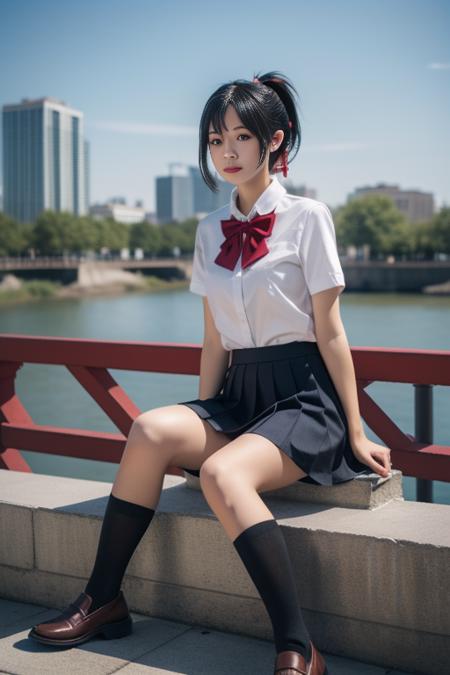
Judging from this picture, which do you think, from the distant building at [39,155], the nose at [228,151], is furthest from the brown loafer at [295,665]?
the distant building at [39,155]

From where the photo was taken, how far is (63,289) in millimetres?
61250

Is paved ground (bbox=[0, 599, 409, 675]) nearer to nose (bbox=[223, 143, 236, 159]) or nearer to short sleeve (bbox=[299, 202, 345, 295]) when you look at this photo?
short sleeve (bbox=[299, 202, 345, 295])

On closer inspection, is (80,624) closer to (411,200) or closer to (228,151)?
(228,151)

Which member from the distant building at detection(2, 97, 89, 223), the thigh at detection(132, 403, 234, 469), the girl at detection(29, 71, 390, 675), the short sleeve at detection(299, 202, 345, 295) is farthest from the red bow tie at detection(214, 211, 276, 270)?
the distant building at detection(2, 97, 89, 223)

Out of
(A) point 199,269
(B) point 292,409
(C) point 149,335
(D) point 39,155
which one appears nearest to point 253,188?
(A) point 199,269

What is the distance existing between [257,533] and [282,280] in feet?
2.31

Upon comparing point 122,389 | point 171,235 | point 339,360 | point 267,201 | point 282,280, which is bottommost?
point 122,389

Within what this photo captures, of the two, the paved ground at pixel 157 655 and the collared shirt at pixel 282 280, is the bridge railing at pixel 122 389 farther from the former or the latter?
the paved ground at pixel 157 655

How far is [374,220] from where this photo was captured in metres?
90.9

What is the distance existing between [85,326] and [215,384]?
124ft

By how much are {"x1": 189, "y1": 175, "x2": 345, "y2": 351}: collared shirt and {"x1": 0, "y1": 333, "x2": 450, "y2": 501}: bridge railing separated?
0.69 metres

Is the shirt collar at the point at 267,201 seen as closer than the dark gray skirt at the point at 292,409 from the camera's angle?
No

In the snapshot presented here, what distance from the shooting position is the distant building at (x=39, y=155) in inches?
6549

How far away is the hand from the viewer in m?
2.46
